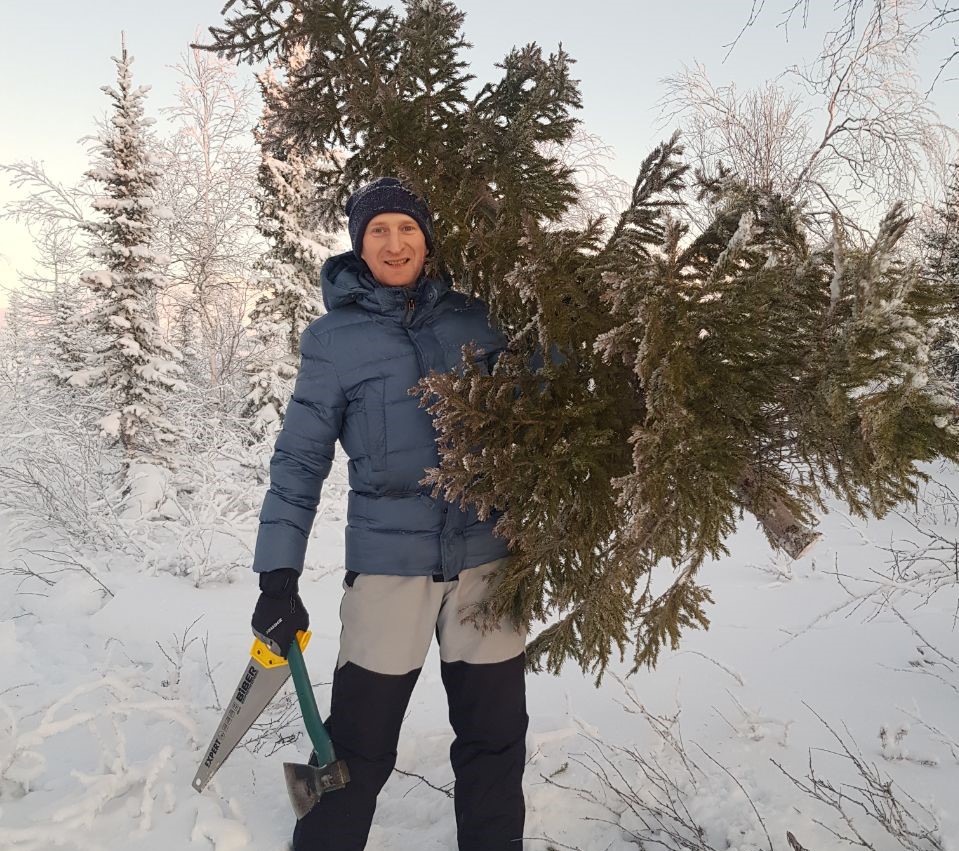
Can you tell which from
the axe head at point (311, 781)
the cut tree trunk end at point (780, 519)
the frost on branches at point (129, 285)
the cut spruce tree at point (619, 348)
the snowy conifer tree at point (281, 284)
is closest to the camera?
the cut spruce tree at point (619, 348)

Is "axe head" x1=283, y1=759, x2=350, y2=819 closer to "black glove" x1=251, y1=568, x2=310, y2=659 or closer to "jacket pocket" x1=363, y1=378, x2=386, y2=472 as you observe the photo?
"black glove" x1=251, y1=568, x2=310, y2=659

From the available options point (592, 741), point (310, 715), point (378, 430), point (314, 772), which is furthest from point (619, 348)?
point (592, 741)

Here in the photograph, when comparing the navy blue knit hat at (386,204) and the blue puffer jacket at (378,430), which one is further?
the navy blue knit hat at (386,204)

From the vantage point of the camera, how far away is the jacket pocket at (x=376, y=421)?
228 centimetres

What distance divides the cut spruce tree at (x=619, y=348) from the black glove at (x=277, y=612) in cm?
74

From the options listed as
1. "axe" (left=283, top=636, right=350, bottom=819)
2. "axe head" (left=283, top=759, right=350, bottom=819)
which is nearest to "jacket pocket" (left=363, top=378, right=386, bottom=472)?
"axe" (left=283, top=636, right=350, bottom=819)

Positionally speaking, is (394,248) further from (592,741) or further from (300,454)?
(592,741)

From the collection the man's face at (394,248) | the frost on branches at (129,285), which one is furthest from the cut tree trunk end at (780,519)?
the frost on branches at (129,285)

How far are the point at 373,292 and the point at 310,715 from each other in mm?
1681

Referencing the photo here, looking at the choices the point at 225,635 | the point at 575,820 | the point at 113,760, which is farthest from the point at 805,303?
the point at 225,635

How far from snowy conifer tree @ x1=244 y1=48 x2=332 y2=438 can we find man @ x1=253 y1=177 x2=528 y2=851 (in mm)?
11279

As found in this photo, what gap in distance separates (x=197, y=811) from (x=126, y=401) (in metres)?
10.1

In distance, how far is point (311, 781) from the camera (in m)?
2.30

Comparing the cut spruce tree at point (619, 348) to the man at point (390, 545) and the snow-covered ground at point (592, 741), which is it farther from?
the snow-covered ground at point (592, 741)
